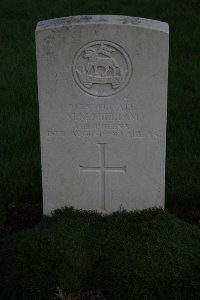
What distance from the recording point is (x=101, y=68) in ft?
15.7

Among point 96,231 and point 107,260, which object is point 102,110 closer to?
point 96,231

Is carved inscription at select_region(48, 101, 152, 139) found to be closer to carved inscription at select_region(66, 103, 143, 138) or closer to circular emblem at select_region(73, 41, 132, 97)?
carved inscription at select_region(66, 103, 143, 138)

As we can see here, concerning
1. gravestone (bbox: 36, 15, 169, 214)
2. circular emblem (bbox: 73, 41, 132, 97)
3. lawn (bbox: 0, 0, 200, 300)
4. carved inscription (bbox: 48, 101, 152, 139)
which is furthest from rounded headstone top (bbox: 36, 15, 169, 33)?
lawn (bbox: 0, 0, 200, 300)

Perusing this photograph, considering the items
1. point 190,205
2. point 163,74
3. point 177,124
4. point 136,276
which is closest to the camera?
point 136,276

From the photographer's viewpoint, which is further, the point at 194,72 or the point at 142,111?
the point at 194,72

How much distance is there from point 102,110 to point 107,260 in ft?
3.71

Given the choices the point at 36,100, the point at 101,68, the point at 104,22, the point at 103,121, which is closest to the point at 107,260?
the point at 103,121

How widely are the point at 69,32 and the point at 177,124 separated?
2899 millimetres

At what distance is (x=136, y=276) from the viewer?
4.50 metres

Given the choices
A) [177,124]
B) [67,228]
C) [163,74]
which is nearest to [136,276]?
[67,228]

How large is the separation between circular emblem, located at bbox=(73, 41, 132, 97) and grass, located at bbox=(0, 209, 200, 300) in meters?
1.06

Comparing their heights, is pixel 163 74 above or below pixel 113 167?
above

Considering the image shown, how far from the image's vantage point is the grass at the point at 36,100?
5.99m

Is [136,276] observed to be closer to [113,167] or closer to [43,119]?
[113,167]
